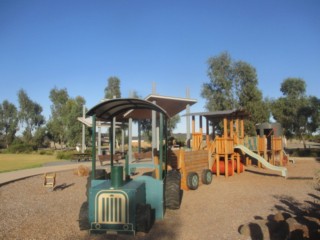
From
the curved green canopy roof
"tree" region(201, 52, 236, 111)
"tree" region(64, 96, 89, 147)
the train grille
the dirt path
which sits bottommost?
the dirt path

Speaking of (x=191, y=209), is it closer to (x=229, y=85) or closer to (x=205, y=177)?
(x=205, y=177)

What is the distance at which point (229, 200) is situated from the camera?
9.05 meters

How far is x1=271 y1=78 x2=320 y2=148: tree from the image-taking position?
3578cm

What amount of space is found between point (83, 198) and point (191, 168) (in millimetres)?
4779

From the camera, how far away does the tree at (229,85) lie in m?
35.2

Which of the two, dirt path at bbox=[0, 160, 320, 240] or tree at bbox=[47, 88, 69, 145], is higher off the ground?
tree at bbox=[47, 88, 69, 145]

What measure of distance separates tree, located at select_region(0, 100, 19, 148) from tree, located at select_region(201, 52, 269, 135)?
53057 millimetres

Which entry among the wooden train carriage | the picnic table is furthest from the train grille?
the picnic table

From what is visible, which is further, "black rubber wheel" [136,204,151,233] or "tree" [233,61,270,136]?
"tree" [233,61,270,136]

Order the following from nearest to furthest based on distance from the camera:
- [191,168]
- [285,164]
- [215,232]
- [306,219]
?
1. [306,219]
2. [215,232]
3. [191,168]
4. [285,164]

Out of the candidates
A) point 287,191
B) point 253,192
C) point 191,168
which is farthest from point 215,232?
point 191,168

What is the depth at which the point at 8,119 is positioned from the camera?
72.8 meters

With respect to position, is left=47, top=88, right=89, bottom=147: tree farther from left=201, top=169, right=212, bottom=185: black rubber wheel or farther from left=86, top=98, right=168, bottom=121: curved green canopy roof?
left=86, top=98, right=168, bottom=121: curved green canopy roof

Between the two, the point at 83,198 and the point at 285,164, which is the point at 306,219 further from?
the point at 285,164
